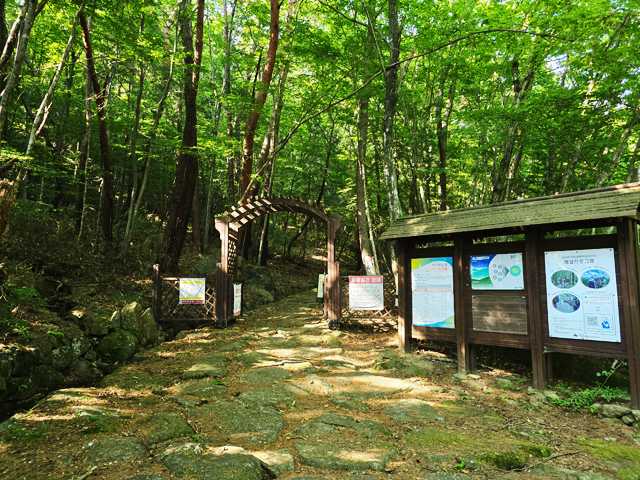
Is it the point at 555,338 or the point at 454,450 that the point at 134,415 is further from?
the point at 555,338

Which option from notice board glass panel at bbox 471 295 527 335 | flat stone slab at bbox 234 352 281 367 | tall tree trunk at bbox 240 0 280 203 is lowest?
flat stone slab at bbox 234 352 281 367

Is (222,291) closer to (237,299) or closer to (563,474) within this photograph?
(237,299)

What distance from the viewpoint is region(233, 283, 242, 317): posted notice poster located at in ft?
32.0

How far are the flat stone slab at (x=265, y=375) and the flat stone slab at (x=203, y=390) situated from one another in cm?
52

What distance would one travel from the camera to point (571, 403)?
4930 mm

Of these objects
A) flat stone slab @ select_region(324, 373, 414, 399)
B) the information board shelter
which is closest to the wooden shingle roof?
the information board shelter

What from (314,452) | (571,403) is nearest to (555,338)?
(571,403)

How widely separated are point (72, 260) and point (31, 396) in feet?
17.1

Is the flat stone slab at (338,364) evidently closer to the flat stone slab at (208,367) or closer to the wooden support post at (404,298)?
the wooden support post at (404,298)

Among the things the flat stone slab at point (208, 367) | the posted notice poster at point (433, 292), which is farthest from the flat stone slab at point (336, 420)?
the posted notice poster at point (433, 292)

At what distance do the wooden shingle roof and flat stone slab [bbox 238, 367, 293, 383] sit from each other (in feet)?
10.8

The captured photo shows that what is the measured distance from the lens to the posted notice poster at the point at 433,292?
6.58 meters

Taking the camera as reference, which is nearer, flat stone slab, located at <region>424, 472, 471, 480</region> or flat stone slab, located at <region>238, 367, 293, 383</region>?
flat stone slab, located at <region>424, 472, 471, 480</region>

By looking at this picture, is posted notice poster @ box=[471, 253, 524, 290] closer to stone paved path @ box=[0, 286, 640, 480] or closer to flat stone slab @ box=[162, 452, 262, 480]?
stone paved path @ box=[0, 286, 640, 480]
